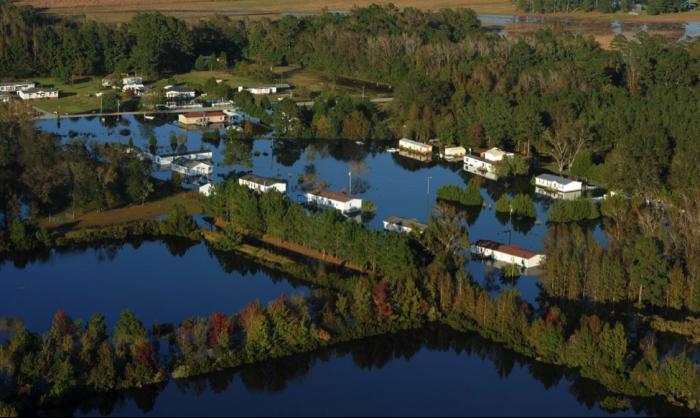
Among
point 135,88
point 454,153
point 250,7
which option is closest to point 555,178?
point 454,153

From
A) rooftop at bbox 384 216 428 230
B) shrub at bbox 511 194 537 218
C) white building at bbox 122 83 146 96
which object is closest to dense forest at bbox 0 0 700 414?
shrub at bbox 511 194 537 218

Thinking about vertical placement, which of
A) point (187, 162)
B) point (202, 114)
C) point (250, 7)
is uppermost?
point (250, 7)

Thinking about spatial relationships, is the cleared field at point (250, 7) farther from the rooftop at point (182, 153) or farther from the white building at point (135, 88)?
the rooftop at point (182, 153)

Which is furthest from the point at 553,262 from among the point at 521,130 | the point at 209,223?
the point at 521,130

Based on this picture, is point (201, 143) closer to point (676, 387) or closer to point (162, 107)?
point (162, 107)

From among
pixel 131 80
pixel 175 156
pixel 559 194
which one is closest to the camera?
pixel 559 194

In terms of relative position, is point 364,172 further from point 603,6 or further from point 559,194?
point 603,6
